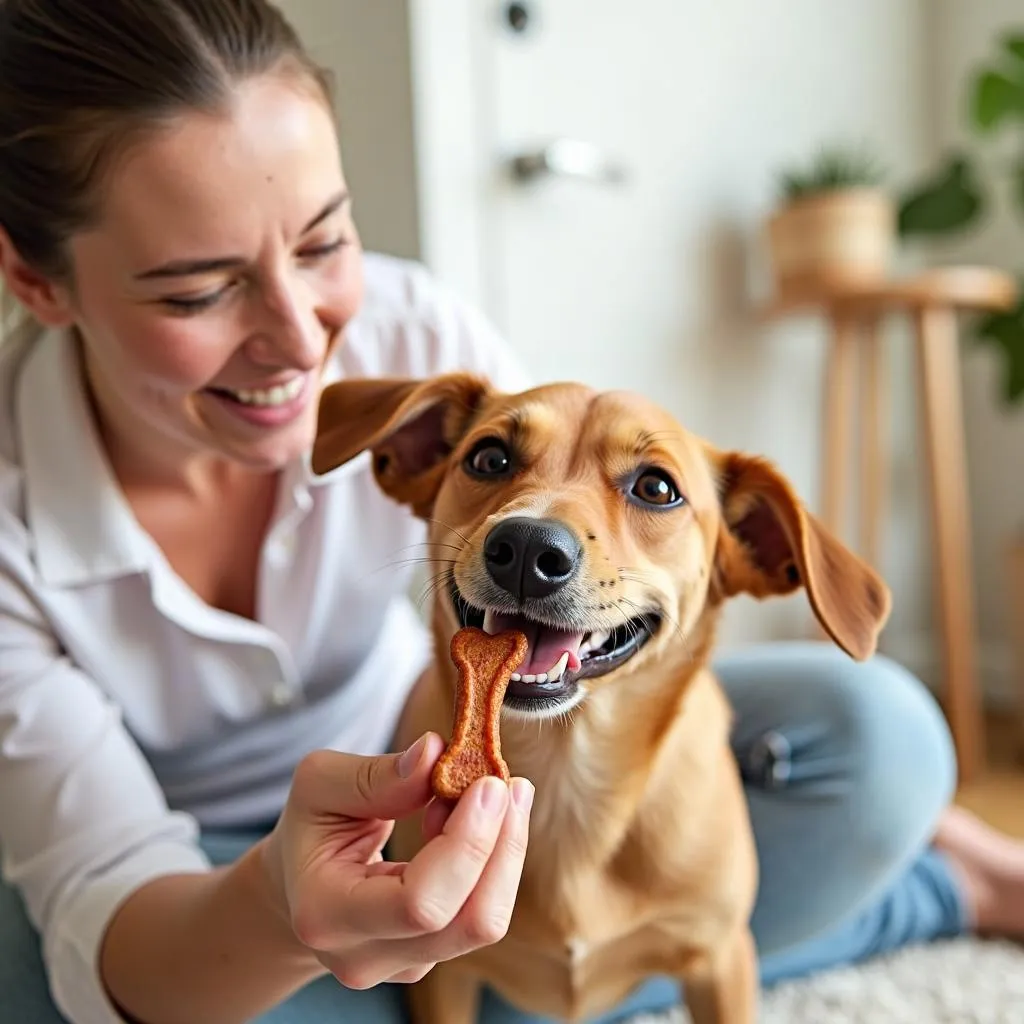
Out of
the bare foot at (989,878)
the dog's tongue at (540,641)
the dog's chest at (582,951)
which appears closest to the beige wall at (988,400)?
the bare foot at (989,878)

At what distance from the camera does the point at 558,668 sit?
81 centimetres

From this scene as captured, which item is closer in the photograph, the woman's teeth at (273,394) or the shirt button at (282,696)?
the woman's teeth at (273,394)

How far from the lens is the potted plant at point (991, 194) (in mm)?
2252

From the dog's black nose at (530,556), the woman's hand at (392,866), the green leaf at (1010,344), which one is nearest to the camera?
the woman's hand at (392,866)

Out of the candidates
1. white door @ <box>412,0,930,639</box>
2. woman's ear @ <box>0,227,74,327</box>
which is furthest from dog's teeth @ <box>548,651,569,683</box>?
white door @ <box>412,0,930,639</box>

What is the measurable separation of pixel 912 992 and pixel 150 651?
3.29ft

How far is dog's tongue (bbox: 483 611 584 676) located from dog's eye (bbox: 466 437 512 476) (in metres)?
0.16

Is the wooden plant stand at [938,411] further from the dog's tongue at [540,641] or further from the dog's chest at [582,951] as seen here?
the dog's tongue at [540,641]

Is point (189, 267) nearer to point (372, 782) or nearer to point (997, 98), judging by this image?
point (372, 782)

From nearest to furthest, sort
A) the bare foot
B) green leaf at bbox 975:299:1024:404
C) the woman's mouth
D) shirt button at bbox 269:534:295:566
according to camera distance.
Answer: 1. the woman's mouth
2. shirt button at bbox 269:534:295:566
3. the bare foot
4. green leaf at bbox 975:299:1024:404

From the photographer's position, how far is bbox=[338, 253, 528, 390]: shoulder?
1.33m

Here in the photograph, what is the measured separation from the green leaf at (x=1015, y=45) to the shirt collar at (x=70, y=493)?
1831 millimetres

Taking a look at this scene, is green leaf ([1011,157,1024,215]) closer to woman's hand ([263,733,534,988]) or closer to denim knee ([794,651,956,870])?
denim knee ([794,651,956,870])

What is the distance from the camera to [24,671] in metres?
1.08
